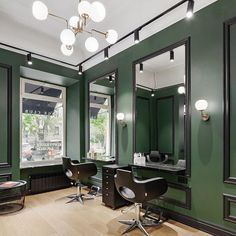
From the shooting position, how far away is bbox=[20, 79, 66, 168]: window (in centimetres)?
511

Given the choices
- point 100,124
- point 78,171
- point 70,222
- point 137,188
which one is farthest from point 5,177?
point 137,188

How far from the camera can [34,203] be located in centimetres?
412

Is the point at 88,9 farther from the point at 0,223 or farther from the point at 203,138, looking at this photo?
the point at 0,223

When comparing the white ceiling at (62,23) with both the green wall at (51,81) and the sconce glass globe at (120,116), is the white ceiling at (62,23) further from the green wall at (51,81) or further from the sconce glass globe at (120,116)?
the sconce glass globe at (120,116)

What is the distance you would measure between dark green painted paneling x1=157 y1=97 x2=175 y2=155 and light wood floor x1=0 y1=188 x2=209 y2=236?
1199 millimetres

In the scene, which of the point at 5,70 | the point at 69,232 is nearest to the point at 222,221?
the point at 69,232

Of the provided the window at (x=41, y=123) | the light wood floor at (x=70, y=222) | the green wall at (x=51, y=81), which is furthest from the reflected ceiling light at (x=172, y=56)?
the window at (x=41, y=123)

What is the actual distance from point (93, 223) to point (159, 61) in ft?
9.72

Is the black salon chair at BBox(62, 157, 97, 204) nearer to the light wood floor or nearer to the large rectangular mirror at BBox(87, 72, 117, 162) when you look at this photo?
the light wood floor

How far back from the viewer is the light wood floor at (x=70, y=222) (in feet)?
9.25

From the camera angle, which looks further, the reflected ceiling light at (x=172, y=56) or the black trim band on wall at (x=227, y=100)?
the reflected ceiling light at (x=172, y=56)

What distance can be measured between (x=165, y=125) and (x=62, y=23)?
3154 millimetres

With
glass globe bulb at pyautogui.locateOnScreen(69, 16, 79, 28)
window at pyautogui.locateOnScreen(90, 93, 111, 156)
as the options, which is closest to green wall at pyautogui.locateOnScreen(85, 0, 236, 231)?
glass globe bulb at pyautogui.locateOnScreen(69, 16, 79, 28)

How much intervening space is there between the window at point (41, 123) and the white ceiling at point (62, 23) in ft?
3.46
